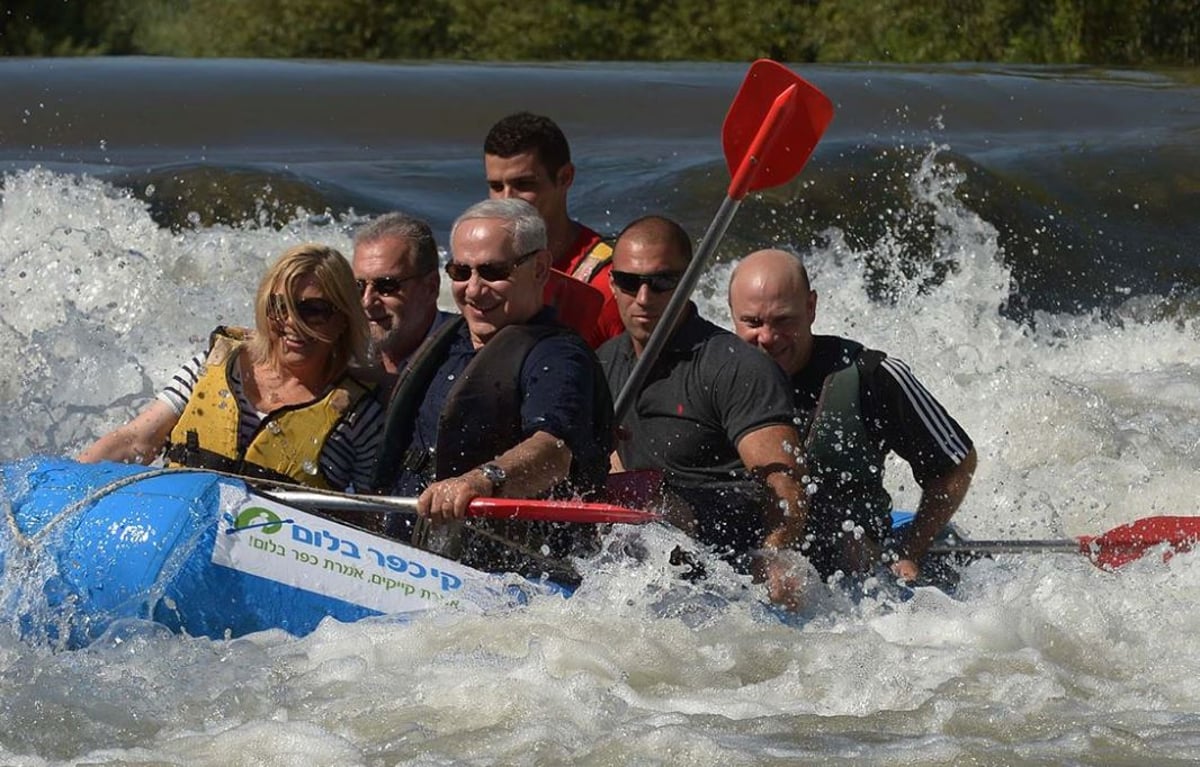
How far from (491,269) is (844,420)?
1.03 metres

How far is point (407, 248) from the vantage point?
14.6 ft

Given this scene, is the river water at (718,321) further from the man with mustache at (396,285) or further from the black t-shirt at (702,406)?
the man with mustache at (396,285)

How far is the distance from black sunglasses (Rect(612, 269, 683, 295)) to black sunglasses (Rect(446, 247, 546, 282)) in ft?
1.74

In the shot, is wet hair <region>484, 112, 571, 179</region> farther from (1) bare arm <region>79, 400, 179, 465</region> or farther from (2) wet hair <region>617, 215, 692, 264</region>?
(1) bare arm <region>79, 400, 179, 465</region>

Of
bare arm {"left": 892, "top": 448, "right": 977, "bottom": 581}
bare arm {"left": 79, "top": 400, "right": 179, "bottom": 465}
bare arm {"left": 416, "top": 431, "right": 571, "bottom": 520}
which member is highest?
bare arm {"left": 416, "top": 431, "right": 571, "bottom": 520}

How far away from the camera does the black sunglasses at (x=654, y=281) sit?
455 centimetres

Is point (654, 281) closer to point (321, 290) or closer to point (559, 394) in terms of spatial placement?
point (559, 394)

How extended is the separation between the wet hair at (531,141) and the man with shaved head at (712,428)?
769 millimetres

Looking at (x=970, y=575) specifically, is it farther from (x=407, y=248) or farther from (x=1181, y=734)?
(x=407, y=248)

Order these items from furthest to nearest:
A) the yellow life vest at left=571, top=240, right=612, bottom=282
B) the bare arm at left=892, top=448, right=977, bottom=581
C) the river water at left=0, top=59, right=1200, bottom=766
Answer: the yellow life vest at left=571, top=240, right=612, bottom=282 → the bare arm at left=892, top=448, right=977, bottom=581 → the river water at left=0, top=59, right=1200, bottom=766

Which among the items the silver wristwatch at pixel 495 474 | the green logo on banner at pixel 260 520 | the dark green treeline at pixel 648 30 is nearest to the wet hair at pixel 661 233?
the silver wristwatch at pixel 495 474

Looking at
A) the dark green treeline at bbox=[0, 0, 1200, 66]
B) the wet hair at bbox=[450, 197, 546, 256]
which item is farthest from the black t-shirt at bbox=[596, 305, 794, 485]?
the dark green treeline at bbox=[0, 0, 1200, 66]

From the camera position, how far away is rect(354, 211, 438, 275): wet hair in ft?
14.6

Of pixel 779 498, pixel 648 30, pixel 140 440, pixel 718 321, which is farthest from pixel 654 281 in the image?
pixel 648 30
